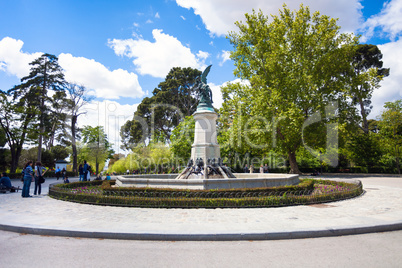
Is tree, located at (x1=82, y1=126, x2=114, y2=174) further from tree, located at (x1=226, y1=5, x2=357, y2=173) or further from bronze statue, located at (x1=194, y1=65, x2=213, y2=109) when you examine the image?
bronze statue, located at (x1=194, y1=65, x2=213, y2=109)

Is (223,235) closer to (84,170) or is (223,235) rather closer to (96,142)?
(84,170)

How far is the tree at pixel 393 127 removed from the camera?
31.1 metres

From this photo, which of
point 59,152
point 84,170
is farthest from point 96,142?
point 84,170

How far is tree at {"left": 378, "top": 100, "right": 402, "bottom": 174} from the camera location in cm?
3107

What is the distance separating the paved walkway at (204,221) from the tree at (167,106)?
3690 cm

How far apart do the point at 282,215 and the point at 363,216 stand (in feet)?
7.41

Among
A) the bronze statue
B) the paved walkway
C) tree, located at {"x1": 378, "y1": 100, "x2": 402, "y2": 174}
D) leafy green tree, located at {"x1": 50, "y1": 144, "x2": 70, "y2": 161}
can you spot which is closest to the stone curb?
the paved walkway

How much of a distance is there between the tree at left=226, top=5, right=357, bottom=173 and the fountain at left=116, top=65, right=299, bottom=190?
10.4m

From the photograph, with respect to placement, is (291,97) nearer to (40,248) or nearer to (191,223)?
(191,223)

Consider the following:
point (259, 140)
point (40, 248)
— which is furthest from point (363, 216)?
point (259, 140)

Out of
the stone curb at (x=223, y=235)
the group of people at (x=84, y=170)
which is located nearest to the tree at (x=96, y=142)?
the group of people at (x=84, y=170)

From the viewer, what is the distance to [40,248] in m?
5.23

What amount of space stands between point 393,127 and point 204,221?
34920mm

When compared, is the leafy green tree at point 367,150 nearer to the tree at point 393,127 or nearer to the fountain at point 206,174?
the tree at point 393,127
